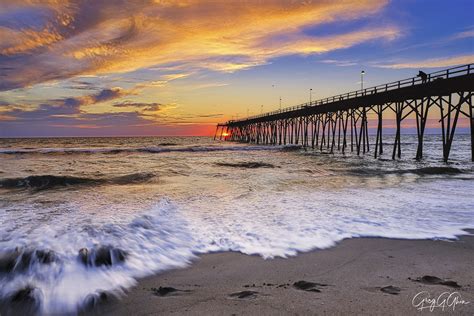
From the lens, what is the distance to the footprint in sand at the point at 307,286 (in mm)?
3455

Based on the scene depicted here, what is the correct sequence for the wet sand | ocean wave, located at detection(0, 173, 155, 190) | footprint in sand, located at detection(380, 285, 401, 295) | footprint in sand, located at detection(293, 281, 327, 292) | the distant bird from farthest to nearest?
1. the distant bird
2. ocean wave, located at detection(0, 173, 155, 190)
3. footprint in sand, located at detection(293, 281, 327, 292)
4. footprint in sand, located at detection(380, 285, 401, 295)
5. the wet sand

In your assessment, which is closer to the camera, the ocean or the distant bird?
the ocean

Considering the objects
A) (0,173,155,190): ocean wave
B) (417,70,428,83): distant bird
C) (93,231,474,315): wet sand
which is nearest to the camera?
(93,231,474,315): wet sand

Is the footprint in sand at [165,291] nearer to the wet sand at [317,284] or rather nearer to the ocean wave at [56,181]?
the wet sand at [317,284]

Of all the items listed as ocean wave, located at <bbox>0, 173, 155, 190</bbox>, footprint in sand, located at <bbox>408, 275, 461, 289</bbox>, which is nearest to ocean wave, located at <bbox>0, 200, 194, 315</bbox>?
footprint in sand, located at <bbox>408, 275, 461, 289</bbox>

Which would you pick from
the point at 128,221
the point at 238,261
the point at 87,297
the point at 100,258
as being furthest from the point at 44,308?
the point at 128,221

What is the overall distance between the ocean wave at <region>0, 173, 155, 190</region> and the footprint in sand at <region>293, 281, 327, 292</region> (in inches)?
416

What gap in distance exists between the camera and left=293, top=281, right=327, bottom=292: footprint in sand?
3455mm

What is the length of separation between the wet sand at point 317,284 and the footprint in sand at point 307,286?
10 mm

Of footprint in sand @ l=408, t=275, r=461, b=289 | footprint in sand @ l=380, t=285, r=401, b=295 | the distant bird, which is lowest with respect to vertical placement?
footprint in sand @ l=408, t=275, r=461, b=289

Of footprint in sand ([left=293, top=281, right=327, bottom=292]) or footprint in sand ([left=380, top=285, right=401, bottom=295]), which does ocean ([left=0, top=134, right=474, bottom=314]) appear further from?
footprint in sand ([left=380, top=285, right=401, bottom=295])

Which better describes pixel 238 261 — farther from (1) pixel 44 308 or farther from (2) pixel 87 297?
(1) pixel 44 308

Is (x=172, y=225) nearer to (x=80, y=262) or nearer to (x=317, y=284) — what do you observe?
(x=80, y=262)

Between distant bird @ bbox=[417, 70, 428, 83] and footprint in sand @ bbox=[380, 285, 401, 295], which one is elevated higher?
distant bird @ bbox=[417, 70, 428, 83]
